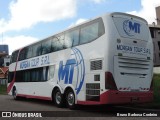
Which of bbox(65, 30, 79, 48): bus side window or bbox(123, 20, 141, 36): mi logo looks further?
bbox(65, 30, 79, 48): bus side window

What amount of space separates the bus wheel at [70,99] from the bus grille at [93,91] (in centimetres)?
131

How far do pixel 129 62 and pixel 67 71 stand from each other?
3464 mm

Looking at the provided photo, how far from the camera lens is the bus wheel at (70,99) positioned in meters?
14.8

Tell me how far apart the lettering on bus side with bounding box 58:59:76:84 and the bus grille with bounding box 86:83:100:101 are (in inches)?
62.5

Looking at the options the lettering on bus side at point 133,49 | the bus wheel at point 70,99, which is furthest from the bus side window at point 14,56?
the lettering on bus side at point 133,49

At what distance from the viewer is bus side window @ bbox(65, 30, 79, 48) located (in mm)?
15125

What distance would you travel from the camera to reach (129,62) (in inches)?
527

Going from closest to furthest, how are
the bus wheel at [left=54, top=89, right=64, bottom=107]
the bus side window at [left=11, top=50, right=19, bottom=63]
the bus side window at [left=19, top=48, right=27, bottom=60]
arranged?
the bus wheel at [left=54, top=89, right=64, bottom=107]
the bus side window at [left=19, top=48, right=27, bottom=60]
the bus side window at [left=11, top=50, right=19, bottom=63]

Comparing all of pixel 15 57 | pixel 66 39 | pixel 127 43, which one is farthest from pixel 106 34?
pixel 15 57

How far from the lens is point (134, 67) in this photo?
13547mm

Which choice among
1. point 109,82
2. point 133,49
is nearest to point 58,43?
point 133,49

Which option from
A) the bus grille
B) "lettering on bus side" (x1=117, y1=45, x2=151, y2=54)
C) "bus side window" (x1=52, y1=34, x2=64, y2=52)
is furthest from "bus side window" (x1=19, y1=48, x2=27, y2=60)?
"lettering on bus side" (x1=117, y1=45, x2=151, y2=54)

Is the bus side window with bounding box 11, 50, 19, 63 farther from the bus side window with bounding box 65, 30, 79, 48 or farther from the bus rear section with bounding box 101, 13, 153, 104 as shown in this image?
the bus rear section with bounding box 101, 13, 153, 104

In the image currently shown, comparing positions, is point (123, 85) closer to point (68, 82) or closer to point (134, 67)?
point (134, 67)
